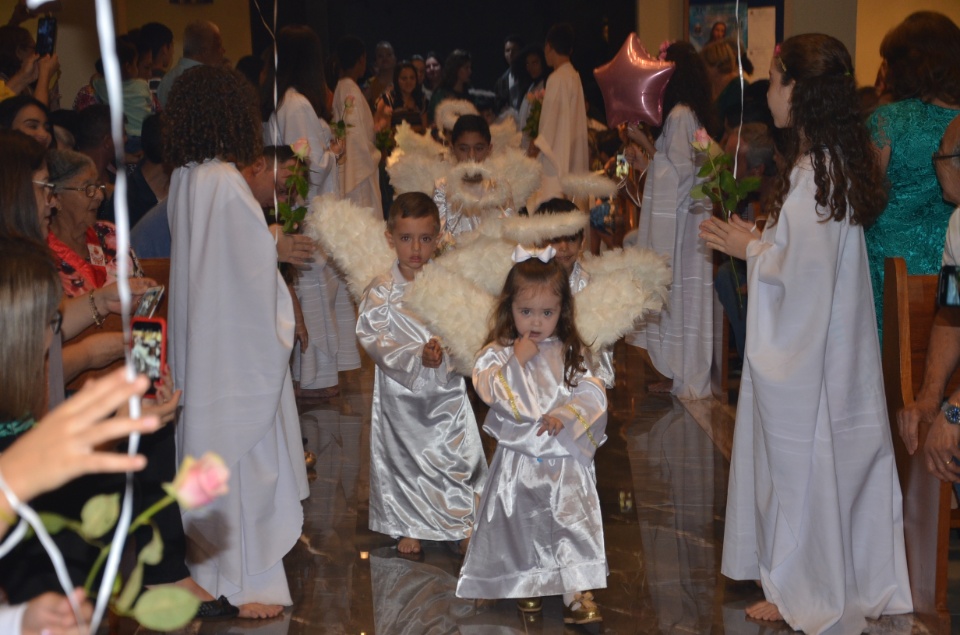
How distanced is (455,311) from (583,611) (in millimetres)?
1055

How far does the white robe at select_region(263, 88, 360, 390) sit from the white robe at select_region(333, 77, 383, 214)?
3.97 feet

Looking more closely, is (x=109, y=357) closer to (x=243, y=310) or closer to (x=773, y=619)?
(x=243, y=310)

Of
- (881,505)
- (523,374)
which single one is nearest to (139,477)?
(523,374)

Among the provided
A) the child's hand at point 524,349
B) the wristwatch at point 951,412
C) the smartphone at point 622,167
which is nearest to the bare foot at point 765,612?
the wristwatch at point 951,412

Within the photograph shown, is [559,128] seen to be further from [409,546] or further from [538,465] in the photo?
[538,465]

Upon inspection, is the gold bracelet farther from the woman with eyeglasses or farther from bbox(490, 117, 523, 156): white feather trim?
bbox(490, 117, 523, 156): white feather trim

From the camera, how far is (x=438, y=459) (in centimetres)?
406

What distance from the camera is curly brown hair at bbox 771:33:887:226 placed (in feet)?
10.3

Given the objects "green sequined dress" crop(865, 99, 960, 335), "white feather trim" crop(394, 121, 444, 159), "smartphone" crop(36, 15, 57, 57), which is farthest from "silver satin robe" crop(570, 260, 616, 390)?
"smartphone" crop(36, 15, 57, 57)

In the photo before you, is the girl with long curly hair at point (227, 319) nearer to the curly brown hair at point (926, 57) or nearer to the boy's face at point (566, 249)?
the boy's face at point (566, 249)

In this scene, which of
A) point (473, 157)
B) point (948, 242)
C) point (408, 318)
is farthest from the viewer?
point (473, 157)

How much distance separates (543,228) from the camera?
3.86 meters

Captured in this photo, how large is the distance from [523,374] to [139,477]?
1.21m

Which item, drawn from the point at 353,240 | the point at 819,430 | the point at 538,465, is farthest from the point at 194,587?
the point at 819,430
